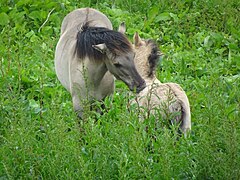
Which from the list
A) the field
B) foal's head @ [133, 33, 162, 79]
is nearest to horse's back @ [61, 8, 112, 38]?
the field

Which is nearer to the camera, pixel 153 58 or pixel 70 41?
pixel 153 58

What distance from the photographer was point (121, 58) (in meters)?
7.62

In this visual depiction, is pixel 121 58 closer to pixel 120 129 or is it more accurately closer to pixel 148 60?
pixel 148 60

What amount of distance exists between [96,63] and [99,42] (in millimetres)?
260

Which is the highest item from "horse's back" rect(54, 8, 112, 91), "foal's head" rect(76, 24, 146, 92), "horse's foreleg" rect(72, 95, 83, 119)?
"foal's head" rect(76, 24, 146, 92)

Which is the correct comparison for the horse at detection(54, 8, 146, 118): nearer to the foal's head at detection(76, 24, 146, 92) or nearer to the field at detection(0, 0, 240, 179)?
the foal's head at detection(76, 24, 146, 92)

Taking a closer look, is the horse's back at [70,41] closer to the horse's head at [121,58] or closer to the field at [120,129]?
the field at [120,129]

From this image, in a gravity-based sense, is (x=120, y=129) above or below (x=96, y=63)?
above

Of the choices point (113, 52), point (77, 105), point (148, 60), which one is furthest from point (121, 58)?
point (77, 105)

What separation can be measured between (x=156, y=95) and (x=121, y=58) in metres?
0.99

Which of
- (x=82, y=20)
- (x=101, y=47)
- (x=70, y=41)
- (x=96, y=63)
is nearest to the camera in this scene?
(x=101, y=47)

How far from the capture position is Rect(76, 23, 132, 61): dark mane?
765 cm

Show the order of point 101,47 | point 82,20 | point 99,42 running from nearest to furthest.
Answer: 1. point 101,47
2. point 99,42
3. point 82,20

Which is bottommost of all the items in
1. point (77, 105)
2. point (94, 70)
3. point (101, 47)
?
point (77, 105)
